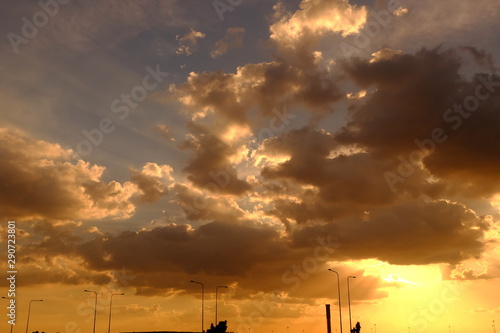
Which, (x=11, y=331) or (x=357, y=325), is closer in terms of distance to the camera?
(x=357, y=325)

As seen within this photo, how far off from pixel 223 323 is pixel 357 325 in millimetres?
40118

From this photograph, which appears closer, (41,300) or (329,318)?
(41,300)

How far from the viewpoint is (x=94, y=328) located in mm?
138125

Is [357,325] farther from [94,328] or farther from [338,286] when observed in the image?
[94,328]

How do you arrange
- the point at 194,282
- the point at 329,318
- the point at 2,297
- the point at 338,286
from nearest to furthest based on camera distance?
the point at 194,282, the point at 338,286, the point at 2,297, the point at 329,318

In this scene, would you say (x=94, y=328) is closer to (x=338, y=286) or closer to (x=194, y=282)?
(x=194, y=282)

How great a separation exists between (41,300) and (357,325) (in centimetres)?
8861

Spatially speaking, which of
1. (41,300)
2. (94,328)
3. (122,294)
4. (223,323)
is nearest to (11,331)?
(41,300)

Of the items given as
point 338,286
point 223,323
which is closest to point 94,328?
point 223,323

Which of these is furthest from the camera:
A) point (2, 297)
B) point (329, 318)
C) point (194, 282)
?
point (329, 318)

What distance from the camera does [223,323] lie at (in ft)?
387

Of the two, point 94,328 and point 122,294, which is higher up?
point 122,294

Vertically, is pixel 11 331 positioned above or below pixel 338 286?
below

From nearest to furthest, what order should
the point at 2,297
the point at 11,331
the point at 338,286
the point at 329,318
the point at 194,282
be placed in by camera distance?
the point at 194,282, the point at 338,286, the point at 2,297, the point at 11,331, the point at 329,318
